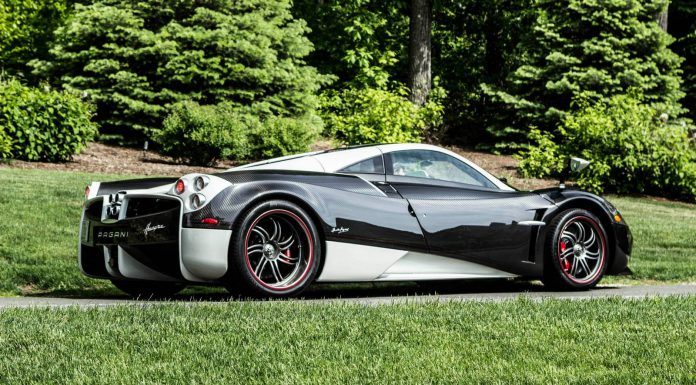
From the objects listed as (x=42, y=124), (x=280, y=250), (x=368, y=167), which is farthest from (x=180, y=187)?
(x=42, y=124)

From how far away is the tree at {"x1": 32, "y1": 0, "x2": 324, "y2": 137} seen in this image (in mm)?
22000

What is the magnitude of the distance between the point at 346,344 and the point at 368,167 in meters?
3.21

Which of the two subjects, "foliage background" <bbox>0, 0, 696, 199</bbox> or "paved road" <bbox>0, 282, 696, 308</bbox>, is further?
"foliage background" <bbox>0, 0, 696, 199</bbox>

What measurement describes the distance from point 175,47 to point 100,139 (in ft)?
8.44

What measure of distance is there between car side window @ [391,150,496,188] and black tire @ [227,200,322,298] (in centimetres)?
120

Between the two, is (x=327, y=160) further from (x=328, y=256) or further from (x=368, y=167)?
(x=328, y=256)

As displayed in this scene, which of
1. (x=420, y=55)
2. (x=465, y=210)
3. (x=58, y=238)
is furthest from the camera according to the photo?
(x=420, y=55)

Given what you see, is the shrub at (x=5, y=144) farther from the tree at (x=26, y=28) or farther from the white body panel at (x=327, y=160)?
the tree at (x=26, y=28)

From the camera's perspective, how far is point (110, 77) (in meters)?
21.9

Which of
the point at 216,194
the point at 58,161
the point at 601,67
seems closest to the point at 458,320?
the point at 216,194

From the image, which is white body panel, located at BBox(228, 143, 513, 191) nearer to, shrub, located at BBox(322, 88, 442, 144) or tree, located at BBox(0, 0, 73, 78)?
shrub, located at BBox(322, 88, 442, 144)

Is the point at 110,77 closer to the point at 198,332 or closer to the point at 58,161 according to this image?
the point at 58,161

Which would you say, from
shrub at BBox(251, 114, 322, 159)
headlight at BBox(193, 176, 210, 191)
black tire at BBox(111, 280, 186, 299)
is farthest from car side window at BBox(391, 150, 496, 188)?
shrub at BBox(251, 114, 322, 159)

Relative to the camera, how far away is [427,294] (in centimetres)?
909
